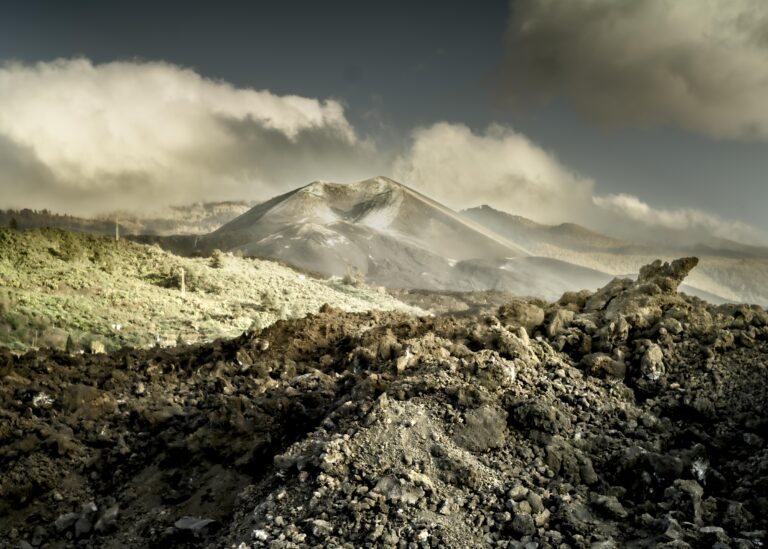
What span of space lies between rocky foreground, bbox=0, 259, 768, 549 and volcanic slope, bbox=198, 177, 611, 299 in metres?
44.8

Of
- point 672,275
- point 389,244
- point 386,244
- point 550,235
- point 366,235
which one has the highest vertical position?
point 550,235

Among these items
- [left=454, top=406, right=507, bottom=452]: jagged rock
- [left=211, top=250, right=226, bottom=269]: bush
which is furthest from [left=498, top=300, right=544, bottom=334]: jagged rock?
[left=211, top=250, right=226, bottom=269]: bush

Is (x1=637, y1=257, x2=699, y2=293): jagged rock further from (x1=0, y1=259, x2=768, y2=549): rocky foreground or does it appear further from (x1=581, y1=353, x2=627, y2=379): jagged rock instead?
(x1=581, y1=353, x2=627, y2=379): jagged rock

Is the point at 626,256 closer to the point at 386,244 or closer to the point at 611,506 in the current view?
the point at 386,244

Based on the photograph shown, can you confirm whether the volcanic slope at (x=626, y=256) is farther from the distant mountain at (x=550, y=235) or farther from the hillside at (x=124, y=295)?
the hillside at (x=124, y=295)

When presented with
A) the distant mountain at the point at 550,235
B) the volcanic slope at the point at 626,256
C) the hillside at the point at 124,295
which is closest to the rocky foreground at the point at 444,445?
the hillside at the point at 124,295

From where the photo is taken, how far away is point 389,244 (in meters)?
72.4

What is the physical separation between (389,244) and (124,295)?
5391cm

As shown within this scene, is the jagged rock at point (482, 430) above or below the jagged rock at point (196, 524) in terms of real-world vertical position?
above

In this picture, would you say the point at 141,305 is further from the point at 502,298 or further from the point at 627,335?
the point at 502,298

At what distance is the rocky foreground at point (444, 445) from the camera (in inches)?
144

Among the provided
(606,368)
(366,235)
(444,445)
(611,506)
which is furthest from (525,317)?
(366,235)

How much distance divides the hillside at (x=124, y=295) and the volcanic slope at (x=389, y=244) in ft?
85.0

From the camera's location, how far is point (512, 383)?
5281 mm
